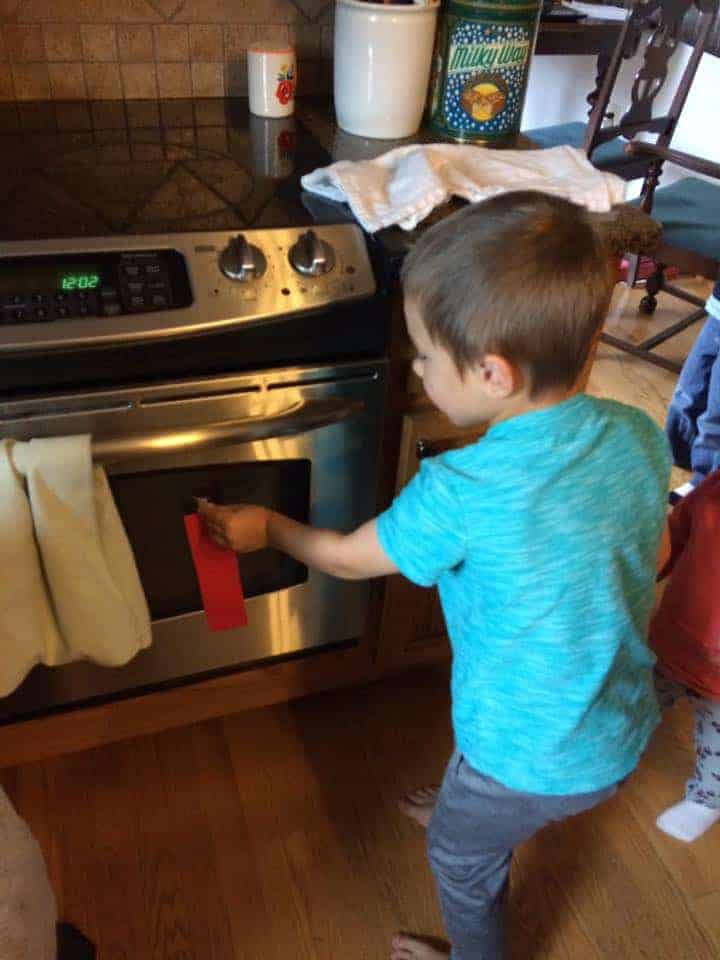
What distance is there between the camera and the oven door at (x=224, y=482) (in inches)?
38.2

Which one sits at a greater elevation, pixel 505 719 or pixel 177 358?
pixel 177 358

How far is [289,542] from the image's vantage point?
0.91m

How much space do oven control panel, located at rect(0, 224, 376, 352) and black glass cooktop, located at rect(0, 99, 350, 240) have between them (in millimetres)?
32

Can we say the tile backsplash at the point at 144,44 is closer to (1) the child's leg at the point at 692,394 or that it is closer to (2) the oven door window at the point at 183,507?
(2) the oven door window at the point at 183,507

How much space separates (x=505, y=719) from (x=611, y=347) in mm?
2130

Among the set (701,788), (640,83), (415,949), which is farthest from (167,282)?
(640,83)

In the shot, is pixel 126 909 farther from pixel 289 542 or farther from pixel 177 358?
pixel 177 358

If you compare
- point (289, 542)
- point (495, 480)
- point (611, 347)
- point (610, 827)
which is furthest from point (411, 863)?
point (611, 347)

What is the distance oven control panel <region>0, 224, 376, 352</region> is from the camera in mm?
877

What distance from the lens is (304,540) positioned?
2.94 feet

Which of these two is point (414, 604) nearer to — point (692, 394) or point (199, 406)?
point (199, 406)

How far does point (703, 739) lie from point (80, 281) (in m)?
1.10

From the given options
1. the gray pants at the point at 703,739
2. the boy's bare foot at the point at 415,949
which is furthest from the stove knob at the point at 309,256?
the boy's bare foot at the point at 415,949

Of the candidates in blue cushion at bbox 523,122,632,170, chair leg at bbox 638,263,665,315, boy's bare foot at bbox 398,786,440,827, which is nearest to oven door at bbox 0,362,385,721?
boy's bare foot at bbox 398,786,440,827
